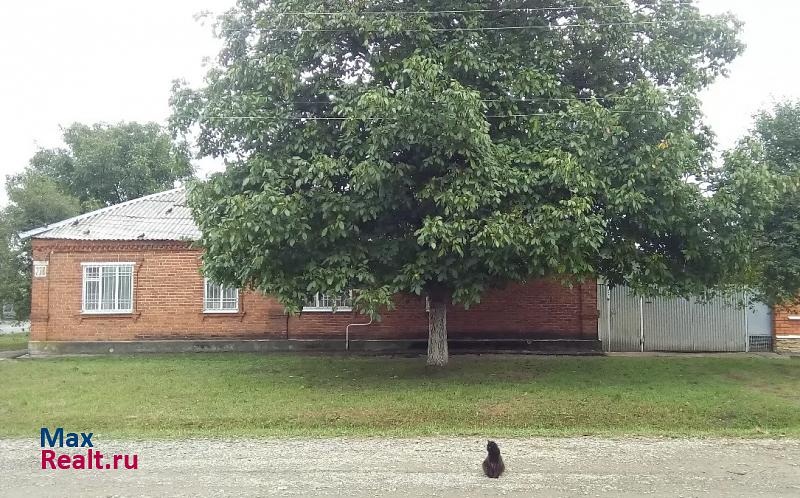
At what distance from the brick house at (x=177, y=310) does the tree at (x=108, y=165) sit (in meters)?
16.6

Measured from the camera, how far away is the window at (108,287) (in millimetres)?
17312

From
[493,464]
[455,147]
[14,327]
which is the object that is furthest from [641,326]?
[14,327]

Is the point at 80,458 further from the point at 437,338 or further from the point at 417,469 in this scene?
the point at 437,338

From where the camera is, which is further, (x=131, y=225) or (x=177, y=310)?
(x=131, y=225)

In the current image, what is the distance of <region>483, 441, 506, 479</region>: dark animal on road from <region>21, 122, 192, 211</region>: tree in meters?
30.2

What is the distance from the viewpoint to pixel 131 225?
17.9 m

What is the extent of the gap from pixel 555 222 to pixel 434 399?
328 cm

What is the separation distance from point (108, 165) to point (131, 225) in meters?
17.7

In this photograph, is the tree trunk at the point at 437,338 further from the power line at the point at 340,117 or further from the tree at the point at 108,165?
the tree at the point at 108,165

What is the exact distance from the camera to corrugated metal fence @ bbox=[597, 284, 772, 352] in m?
16.6

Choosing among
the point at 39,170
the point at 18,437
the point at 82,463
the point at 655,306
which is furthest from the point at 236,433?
the point at 39,170

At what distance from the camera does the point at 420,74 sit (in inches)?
360

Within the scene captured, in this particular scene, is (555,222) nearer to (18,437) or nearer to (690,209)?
(690,209)

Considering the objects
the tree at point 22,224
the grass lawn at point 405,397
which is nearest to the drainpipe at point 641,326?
the grass lawn at point 405,397
